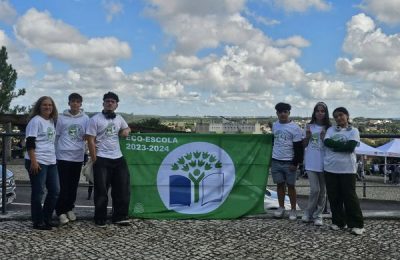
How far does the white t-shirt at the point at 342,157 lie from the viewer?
22.6 feet

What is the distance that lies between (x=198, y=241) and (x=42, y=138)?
2.54 meters

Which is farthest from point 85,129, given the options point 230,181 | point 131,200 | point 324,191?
point 324,191

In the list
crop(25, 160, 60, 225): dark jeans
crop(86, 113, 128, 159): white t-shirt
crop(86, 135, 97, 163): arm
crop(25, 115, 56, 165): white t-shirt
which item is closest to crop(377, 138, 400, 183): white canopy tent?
crop(86, 113, 128, 159): white t-shirt

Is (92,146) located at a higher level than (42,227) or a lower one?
higher

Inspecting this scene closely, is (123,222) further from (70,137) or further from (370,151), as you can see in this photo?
(370,151)

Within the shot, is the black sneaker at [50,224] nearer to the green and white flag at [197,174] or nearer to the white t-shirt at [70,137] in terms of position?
the white t-shirt at [70,137]

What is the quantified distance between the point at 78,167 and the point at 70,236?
106 centimetres

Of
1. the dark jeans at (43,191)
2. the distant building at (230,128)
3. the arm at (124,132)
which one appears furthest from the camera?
the distant building at (230,128)

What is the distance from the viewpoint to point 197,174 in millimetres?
7777

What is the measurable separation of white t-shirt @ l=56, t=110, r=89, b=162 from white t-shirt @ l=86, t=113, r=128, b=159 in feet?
0.63

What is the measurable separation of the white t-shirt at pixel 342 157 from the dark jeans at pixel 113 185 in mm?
2989

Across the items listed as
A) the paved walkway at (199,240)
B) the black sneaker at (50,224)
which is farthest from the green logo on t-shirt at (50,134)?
the paved walkway at (199,240)

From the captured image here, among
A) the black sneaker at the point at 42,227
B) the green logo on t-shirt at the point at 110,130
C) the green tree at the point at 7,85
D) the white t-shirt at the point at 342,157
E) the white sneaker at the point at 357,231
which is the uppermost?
the green tree at the point at 7,85

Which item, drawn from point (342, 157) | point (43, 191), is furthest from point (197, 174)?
point (43, 191)
